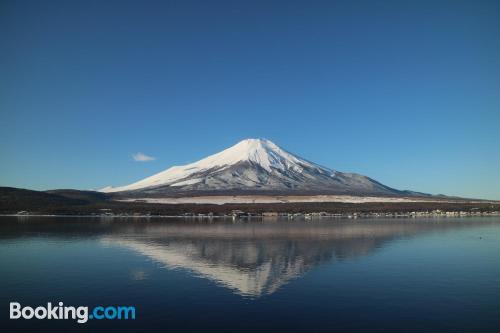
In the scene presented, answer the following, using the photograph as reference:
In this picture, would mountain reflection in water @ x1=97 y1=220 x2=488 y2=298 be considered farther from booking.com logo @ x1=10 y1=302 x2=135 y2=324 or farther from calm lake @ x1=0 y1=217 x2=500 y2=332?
booking.com logo @ x1=10 y1=302 x2=135 y2=324

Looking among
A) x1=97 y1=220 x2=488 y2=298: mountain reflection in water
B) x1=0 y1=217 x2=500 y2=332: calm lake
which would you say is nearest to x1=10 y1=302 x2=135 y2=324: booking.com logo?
x1=0 y1=217 x2=500 y2=332: calm lake

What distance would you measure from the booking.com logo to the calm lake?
1.45 ft

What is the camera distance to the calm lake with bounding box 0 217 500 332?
16.3 m

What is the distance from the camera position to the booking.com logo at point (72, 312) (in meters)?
16.9

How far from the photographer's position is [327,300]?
64.0ft

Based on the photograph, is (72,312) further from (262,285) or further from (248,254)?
(248,254)

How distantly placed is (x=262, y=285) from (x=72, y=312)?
9.23 meters

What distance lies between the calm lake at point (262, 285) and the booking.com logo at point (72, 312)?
441mm

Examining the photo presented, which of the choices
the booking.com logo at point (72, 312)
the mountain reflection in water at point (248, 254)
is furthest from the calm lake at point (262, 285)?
the booking.com logo at point (72, 312)

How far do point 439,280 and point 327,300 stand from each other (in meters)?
8.29

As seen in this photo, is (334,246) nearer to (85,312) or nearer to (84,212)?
(85,312)

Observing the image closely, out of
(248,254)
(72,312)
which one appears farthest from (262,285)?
(248,254)

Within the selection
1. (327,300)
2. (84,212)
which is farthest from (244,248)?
(84,212)

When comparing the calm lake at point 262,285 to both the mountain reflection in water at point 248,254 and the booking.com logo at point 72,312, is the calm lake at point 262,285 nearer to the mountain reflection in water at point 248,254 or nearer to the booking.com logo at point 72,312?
the mountain reflection in water at point 248,254
